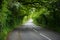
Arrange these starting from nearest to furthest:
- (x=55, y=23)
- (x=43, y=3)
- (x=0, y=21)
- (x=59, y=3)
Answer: (x=0, y=21) < (x=59, y=3) < (x=43, y=3) < (x=55, y=23)

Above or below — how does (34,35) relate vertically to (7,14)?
below

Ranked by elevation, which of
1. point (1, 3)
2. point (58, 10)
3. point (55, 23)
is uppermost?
point (1, 3)

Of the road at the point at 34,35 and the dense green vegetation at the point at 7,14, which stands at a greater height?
the dense green vegetation at the point at 7,14

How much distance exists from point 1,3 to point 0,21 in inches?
73.1

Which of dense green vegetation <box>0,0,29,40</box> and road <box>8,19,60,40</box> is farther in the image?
road <box>8,19,60,40</box>

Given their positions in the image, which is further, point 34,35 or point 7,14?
point 7,14

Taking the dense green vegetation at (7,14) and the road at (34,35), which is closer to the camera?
the dense green vegetation at (7,14)

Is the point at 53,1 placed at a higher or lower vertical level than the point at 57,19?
higher

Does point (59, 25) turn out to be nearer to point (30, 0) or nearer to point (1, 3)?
point (30, 0)

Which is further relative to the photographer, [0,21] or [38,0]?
[38,0]

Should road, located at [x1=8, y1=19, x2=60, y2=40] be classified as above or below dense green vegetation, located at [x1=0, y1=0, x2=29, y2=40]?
below

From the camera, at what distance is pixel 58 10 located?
109ft

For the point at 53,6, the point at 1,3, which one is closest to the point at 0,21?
the point at 1,3

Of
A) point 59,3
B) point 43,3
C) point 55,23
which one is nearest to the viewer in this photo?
point 59,3
